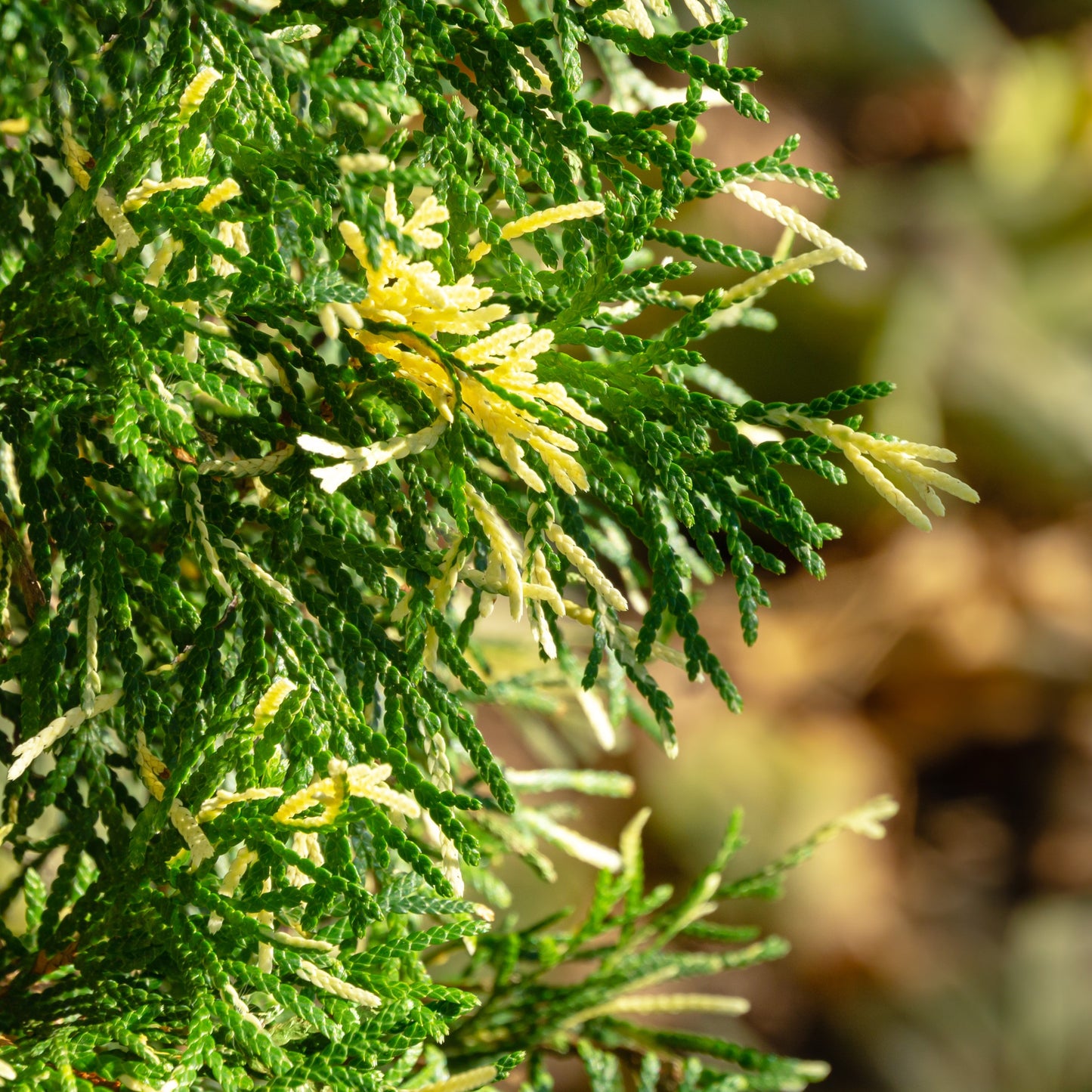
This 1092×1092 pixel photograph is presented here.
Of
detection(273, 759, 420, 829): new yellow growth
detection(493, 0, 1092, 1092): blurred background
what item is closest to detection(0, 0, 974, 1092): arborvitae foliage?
detection(273, 759, 420, 829): new yellow growth

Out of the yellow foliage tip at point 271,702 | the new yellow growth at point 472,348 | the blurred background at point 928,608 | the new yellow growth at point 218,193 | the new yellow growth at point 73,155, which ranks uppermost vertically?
the new yellow growth at point 73,155

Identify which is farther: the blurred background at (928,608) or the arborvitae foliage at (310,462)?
the blurred background at (928,608)

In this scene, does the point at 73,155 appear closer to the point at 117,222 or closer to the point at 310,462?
the point at 117,222

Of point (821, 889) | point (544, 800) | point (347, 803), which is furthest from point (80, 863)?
point (821, 889)

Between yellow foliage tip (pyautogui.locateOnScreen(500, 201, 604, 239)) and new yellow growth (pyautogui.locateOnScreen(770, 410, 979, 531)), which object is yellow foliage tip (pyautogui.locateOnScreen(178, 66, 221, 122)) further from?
new yellow growth (pyautogui.locateOnScreen(770, 410, 979, 531))

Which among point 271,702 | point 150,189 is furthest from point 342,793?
point 150,189

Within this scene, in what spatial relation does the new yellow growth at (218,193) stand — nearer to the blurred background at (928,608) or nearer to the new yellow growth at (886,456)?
the new yellow growth at (886,456)

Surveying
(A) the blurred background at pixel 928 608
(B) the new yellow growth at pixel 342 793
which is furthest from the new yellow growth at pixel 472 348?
(A) the blurred background at pixel 928 608
